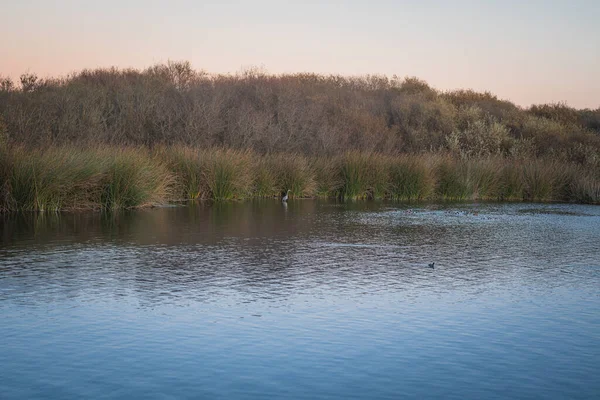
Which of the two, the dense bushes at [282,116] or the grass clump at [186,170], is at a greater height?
the dense bushes at [282,116]

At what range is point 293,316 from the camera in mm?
7469

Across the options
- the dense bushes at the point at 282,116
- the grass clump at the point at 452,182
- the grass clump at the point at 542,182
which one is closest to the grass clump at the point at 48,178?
the dense bushes at the point at 282,116

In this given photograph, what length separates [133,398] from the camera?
5113 millimetres

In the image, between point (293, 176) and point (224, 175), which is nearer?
point (224, 175)

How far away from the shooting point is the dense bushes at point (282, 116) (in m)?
34.1

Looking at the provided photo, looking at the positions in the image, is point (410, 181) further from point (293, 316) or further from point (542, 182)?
point (293, 316)

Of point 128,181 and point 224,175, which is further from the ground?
point 224,175

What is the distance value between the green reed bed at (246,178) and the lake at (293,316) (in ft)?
14.3

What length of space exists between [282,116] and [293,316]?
121 ft

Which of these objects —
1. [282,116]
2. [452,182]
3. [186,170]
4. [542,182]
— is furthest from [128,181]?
[282,116]

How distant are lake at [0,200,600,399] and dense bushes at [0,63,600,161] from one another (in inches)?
518

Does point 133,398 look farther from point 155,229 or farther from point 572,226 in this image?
point 572,226

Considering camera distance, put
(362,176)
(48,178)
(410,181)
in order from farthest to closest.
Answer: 1. (410,181)
2. (362,176)
3. (48,178)

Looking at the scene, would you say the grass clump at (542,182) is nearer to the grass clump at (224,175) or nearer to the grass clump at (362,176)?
the grass clump at (362,176)
